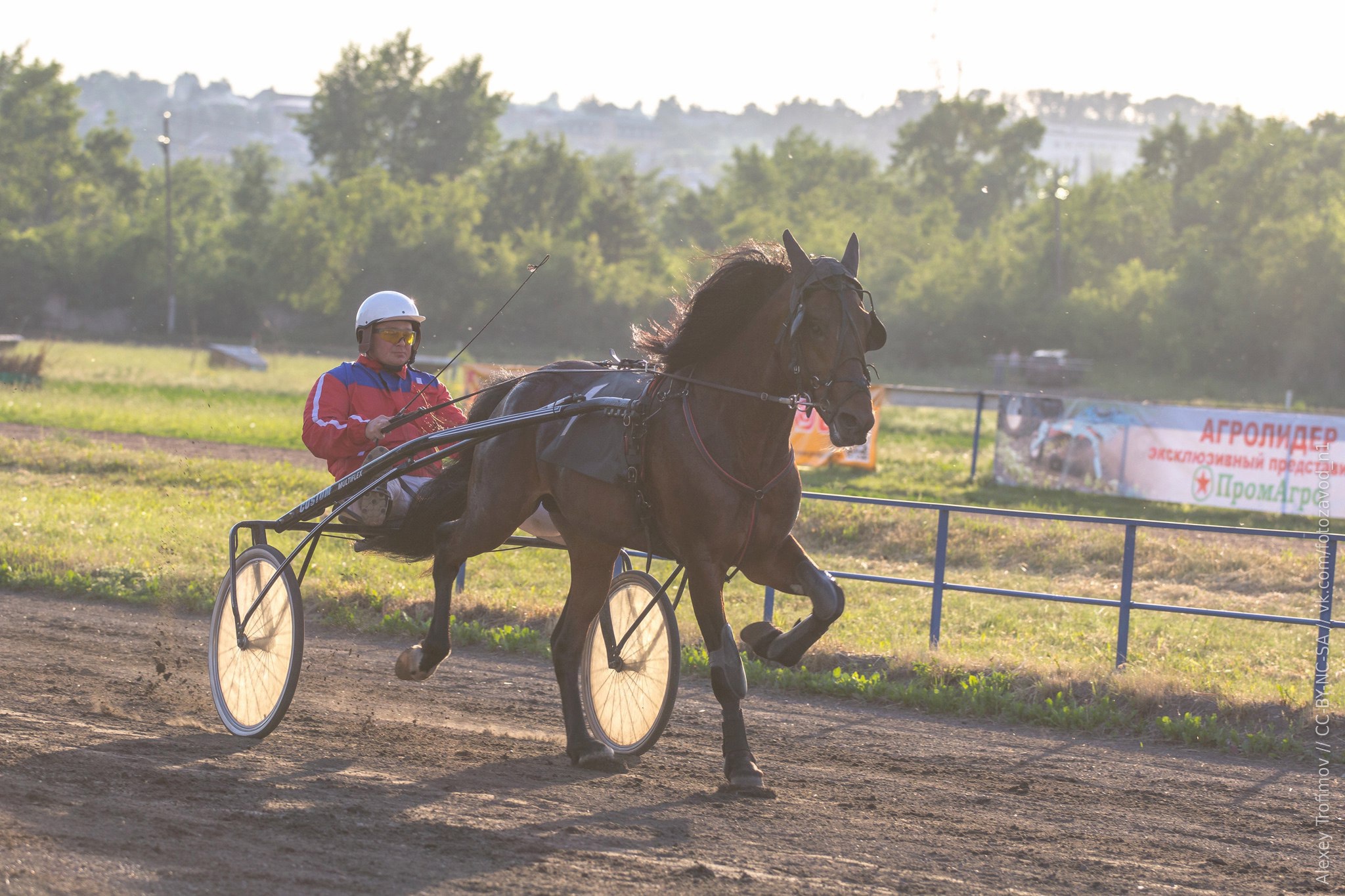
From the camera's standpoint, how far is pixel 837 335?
4.64 metres

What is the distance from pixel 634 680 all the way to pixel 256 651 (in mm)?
1745

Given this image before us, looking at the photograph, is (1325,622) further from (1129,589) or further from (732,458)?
(732,458)

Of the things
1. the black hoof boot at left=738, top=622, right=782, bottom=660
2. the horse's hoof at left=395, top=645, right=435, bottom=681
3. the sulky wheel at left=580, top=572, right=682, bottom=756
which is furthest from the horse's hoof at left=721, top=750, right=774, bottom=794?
the horse's hoof at left=395, top=645, right=435, bottom=681

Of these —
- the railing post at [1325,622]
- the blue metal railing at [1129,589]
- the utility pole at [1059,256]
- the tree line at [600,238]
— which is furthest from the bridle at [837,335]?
the utility pole at [1059,256]

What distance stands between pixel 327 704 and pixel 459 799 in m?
1.90

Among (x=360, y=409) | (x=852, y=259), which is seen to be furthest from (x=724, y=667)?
(x=360, y=409)

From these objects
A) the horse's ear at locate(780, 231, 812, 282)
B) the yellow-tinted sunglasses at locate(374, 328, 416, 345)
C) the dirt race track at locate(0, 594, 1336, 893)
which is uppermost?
the horse's ear at locate(780, 231, 812, 282)

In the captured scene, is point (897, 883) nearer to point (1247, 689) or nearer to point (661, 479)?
point (661, 479)

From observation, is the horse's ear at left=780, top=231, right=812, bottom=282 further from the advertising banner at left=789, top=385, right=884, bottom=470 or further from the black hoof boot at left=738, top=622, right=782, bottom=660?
the advertising banner at left=789, top=385, right=884, bottom=470

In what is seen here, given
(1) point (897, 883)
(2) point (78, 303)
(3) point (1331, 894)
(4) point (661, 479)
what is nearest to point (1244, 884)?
(3) point (1331, 894)

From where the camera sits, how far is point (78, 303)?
5616 cm

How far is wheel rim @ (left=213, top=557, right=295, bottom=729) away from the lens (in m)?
5.84

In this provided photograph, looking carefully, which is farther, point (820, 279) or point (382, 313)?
point (382, 313)

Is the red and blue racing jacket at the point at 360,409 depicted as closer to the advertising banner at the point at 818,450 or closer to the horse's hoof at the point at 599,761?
the horse's hoof at the point at 599,761
